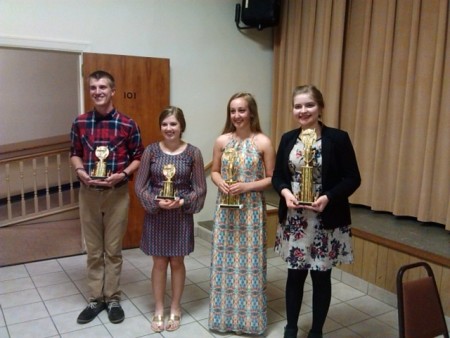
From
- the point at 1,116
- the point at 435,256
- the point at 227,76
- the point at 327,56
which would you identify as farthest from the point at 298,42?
the point at 1,116

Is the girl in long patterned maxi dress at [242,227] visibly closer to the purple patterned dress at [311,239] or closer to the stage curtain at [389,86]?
the purple patterned dress at [311,239]

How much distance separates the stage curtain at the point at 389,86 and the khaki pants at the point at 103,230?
7.49ft

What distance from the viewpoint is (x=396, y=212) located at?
3.56 m

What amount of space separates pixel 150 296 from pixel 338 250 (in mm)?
1452

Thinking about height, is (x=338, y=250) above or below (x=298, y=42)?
below

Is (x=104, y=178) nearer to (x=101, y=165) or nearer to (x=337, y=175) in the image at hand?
(x=101, y=165)

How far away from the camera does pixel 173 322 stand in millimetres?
2490

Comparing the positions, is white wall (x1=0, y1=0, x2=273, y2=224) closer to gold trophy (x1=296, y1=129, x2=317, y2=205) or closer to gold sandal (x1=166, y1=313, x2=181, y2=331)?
gold sandal (x1=166, y1=313, x2=181, y2=331)

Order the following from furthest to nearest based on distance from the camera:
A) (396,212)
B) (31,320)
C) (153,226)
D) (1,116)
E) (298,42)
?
(1,116) → (298,42) → (396,212) → (31,320) → (153,226)

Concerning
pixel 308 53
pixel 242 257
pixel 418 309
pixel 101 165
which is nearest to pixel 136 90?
pixel 101 165

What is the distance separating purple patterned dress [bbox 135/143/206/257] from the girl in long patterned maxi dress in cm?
13

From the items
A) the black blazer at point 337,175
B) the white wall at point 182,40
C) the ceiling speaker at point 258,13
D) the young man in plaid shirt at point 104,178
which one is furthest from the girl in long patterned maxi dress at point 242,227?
the ceiling speaker at point 258,13

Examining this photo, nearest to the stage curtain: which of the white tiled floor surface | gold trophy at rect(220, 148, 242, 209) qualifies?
the white tiled floor surface

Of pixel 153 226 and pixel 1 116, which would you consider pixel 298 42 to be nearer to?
pixel 153 226
